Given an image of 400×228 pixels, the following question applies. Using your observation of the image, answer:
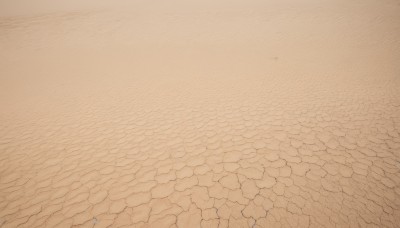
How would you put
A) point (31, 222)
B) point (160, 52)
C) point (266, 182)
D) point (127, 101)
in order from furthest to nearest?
point (160, 52) < point (127, 101) < point (266, 182) < point (31, 222)

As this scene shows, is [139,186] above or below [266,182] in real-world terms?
above

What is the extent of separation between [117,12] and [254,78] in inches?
478

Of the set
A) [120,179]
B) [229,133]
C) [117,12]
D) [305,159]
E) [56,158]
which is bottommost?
[305,159]

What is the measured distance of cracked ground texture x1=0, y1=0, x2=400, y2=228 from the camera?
8.69 ft

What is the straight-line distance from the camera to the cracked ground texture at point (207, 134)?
8.69ft

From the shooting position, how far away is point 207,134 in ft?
13.2

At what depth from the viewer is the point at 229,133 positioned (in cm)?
401

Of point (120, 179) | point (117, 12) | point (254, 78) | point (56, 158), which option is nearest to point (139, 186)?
point (120, 179)

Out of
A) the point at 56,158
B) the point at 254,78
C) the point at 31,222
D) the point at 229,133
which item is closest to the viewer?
the point at 31,222

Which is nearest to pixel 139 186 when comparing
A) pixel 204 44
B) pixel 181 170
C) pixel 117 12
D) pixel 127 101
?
pixel 181 170

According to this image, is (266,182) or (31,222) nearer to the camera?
(31,222)

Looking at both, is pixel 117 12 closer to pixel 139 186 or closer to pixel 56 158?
pixel 56 158

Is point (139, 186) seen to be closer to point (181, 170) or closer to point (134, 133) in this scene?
point (181, 170)

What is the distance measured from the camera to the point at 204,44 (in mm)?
10078
